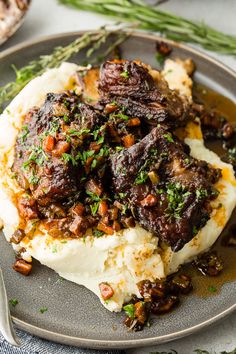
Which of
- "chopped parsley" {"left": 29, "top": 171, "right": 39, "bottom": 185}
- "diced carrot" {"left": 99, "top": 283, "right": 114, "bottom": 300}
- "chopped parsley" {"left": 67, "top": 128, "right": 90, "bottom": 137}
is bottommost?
"diced carrot" {"left": 99, "top": 283, "right": 114, "bottom": 300}

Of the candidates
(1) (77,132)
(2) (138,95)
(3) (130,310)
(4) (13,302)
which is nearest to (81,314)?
(3) (130,310)

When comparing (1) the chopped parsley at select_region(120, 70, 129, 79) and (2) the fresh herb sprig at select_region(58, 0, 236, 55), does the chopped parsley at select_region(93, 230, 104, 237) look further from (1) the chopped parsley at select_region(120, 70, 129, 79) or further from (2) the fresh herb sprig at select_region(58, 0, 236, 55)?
(2) the fresh herb sprig at select_region(58, 0, 236, 55)

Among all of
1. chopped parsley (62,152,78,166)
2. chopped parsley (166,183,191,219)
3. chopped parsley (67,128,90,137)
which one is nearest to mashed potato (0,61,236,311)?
chopped parsley (166,183,191,219)

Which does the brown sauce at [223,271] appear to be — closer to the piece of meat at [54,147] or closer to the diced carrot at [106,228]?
the diced carrot at [106,228]

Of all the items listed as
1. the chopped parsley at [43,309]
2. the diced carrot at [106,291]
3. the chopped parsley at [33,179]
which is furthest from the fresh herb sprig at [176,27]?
the chopped parsley at [43,309]

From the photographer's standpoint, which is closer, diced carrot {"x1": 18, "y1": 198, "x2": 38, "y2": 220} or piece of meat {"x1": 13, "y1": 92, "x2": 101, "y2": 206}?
piece of meat {"x1": 13, "y1": 92, "x2": 101, "y2": 206}

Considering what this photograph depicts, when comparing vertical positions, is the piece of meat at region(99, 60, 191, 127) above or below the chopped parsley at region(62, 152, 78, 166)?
above

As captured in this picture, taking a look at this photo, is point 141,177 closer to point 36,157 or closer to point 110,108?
point 110,108
